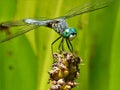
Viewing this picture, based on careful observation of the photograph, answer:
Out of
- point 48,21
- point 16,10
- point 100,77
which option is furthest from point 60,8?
point 100,77

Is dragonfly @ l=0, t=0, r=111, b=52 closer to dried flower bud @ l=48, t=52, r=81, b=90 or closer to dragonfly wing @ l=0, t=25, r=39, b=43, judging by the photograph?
dragonfly wing @ l=0, t=25, r=39, b=43

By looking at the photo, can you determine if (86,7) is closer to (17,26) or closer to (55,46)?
(55,46)

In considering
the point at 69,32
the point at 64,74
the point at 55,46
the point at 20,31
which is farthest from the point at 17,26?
the point at 64,74

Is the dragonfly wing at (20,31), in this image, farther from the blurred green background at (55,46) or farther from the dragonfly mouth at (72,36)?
the dragonfly mouth at (72,36)

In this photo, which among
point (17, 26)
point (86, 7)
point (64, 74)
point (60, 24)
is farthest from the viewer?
point (17, 26)

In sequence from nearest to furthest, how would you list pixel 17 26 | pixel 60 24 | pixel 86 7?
pixel 86 7 → pixel 60 24 → pixel 17 26

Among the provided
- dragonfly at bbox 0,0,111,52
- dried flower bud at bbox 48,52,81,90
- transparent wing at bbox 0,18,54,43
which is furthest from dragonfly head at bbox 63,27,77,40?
dried flower bud at bbox 48,52,81,90

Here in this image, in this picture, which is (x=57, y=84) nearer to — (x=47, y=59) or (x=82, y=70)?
(x=82, y=70)
